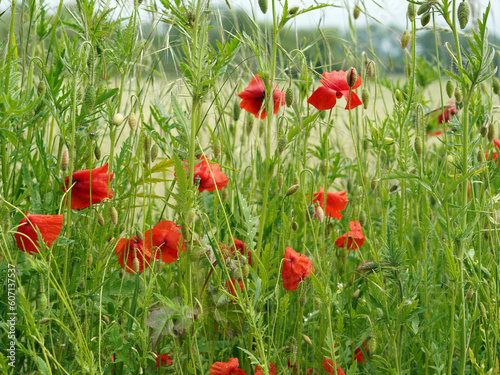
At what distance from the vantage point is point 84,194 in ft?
2.92

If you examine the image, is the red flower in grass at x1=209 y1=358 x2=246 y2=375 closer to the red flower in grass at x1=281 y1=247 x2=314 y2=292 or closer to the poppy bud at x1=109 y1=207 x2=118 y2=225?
the red flower in grass at x1=281 y1=247 x2=314 y2=292

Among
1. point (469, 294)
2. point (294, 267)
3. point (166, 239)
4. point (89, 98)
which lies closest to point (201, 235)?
point (166, 239)

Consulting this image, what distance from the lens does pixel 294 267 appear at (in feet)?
3.05

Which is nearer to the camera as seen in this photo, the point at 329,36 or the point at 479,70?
the point at 479,70

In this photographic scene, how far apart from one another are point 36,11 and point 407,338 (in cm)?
89

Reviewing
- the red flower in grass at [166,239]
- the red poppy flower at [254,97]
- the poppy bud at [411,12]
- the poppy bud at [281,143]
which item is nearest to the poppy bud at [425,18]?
the poppy bud at [411,12]

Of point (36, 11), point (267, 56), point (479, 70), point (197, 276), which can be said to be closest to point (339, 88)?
point (267, 56)

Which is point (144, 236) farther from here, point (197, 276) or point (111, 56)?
point (111, 56)

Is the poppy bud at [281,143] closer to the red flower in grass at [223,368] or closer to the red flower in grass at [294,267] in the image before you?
the red flower in grass at [294,267]

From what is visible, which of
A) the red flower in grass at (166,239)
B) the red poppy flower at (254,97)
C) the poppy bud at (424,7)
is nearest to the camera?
A: the poppy bud at (424,7)

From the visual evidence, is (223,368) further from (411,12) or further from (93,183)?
(411,12)

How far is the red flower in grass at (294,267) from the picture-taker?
0.93 m

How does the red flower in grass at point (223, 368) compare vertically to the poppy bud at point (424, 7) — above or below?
below

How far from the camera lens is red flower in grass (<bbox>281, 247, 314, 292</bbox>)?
0.93 m
